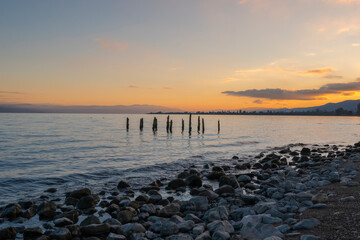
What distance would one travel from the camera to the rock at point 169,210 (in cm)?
795

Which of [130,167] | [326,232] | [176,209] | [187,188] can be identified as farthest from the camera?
[130,167]

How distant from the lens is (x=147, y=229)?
6.87 meters

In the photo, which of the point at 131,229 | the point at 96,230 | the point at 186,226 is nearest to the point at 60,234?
the point at 96,230

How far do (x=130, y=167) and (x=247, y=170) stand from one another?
24.5 feet

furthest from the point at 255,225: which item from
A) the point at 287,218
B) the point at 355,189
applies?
the point at 355,189

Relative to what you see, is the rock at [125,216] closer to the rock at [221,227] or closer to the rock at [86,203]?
the rock at [86,203]

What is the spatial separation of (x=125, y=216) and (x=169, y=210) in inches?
54.1

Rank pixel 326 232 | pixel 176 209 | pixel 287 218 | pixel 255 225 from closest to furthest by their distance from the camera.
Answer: pixel 326 232, pixel 255 225, pixel 287 218, pixel 176 209

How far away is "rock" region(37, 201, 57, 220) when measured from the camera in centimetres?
802

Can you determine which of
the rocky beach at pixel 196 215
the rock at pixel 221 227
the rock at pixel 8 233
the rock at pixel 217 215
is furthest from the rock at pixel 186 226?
the rock at pixel 8 233

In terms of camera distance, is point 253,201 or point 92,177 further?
point 92,177

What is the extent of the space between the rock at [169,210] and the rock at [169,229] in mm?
1488

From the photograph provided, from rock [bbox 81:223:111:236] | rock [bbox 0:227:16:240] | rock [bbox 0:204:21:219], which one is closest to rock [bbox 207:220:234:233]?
rock [bbox 81:223:111:236]

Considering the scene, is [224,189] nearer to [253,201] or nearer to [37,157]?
[253,201]
